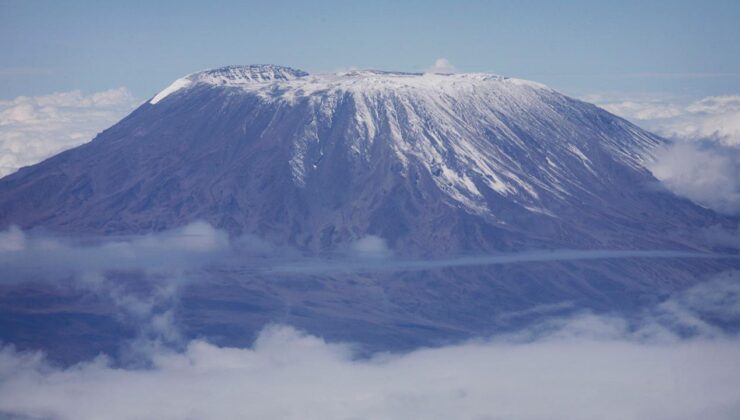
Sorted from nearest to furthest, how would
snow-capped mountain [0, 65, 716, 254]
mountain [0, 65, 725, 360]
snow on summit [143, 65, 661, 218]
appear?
mountain [0, 65, 725, 360] < snow-capped mountain [0, 65, 716, 254] < snow on summit [143, 65, 661, 218]

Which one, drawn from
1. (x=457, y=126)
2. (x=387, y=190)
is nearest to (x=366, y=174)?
(x=387, y=190)

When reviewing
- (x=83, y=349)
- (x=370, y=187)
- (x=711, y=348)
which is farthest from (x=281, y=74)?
(x=711, y=348)

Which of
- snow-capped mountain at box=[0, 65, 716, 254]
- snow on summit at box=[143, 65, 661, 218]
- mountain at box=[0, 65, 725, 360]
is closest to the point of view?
mountain at box=[0, 65, 725, 360]

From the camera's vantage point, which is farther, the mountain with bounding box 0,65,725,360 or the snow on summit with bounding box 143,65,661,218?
the snow on summit with bounding box 143,65,661,218

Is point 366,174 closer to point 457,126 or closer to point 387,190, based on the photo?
point 387,190

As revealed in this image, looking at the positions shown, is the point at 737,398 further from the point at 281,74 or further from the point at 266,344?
the point at 281,74

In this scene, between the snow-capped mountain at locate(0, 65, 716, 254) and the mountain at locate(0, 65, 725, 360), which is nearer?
the mountain at locate(0, 65, 725, 360)
